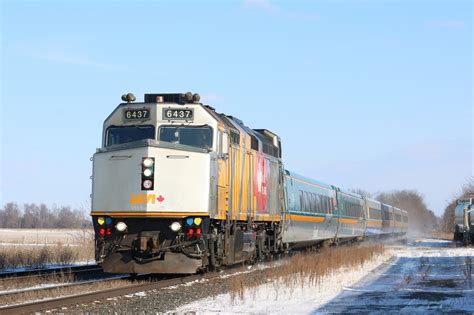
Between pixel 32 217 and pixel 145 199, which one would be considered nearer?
pixel 145 199

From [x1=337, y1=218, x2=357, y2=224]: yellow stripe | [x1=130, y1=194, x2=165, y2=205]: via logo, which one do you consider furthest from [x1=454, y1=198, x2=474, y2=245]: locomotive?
[x1=130, y1=194, x2=165, y2=205]: via logo

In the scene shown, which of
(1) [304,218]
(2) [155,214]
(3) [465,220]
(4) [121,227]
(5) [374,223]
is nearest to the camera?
(2) [155,214]

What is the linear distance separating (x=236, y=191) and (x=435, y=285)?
5376mm

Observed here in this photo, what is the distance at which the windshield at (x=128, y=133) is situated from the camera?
16.3 metres

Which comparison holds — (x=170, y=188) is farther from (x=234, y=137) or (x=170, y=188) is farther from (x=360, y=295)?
(x=360, y=295)

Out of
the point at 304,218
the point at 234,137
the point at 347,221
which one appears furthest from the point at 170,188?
the point at 347,221

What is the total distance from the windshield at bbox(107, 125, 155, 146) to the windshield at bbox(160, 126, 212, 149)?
30 centimetres

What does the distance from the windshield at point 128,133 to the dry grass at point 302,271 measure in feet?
12.6

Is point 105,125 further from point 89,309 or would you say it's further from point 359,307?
point 359,307

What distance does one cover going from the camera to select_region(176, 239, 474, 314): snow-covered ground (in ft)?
40.4

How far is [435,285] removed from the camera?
16.9 meters

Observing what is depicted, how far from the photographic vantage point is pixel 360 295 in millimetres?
14578

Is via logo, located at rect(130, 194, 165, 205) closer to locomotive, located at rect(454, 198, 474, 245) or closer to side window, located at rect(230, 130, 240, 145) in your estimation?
side window, located at rect(230, 130, 240, 145)

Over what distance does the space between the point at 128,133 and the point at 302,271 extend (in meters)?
6.16
